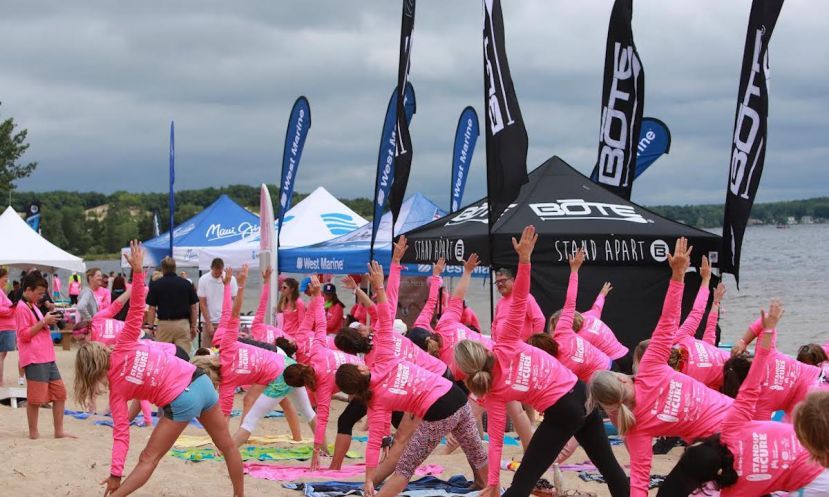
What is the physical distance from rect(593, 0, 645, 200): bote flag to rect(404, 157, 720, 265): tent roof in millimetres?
513

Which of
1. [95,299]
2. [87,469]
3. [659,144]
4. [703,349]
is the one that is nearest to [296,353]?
[87,469]

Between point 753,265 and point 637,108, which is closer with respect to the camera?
point 637,108

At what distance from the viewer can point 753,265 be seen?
2516 inches

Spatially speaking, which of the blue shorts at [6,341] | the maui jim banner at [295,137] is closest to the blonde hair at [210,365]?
the blue shorts at [6,341]

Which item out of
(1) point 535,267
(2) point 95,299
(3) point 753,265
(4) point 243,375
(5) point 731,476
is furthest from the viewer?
(3) point 753,265

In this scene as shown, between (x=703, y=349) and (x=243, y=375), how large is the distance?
3.90m

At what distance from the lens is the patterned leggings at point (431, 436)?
21.1ft

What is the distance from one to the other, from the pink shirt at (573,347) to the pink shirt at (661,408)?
2.22 meters

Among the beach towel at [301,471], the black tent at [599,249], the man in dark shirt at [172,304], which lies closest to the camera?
the beach towel at [301,471]

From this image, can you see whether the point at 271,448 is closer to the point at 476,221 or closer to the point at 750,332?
the point at 476,221

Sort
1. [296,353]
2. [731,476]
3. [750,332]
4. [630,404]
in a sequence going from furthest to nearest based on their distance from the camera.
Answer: [296,353], [750,332], [630,404], [731,476]

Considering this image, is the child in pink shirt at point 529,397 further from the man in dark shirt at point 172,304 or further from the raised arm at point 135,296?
the man in dark shirt at point 172,304

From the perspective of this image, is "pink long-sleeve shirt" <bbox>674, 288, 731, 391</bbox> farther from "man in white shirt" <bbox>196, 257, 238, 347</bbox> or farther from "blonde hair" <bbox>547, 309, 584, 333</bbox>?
"man in white shirt" <bbox>196, 257, 238, 347</bbox>

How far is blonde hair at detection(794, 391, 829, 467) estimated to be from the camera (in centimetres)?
295
